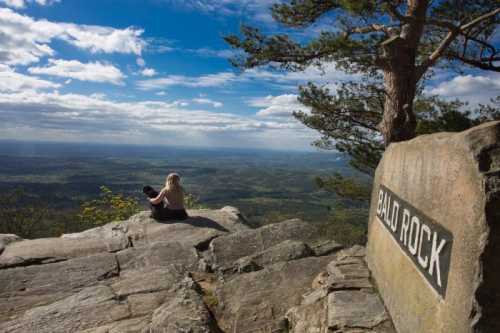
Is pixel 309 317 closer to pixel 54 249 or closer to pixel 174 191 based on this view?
pixel 54 249

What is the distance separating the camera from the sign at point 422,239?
2.44m

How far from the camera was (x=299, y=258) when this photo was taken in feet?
20.0

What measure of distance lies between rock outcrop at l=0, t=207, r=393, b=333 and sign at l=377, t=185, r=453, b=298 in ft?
2.80

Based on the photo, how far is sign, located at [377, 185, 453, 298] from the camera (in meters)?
2.44

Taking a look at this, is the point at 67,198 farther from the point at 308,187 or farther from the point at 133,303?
the point at 133,303

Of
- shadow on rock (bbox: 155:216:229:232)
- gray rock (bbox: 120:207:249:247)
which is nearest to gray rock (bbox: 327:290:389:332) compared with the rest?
gray rock (bbox: 120:207:249:247)

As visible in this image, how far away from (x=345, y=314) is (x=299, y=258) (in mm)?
2581

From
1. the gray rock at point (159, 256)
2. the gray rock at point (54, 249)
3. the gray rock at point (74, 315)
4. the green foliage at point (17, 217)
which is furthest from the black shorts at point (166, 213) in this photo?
the green foliage at point (17, 217)

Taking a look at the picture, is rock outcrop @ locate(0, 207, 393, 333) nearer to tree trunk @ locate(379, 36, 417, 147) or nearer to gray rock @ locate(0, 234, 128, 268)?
gray rock @ locate(0, 234, 128, 268)

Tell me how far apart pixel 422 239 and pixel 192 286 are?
327 centimetres

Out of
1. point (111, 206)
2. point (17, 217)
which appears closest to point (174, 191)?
point (111, 206)

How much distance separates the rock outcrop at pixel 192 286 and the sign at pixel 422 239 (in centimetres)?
85

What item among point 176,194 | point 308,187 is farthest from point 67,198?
point 176,194

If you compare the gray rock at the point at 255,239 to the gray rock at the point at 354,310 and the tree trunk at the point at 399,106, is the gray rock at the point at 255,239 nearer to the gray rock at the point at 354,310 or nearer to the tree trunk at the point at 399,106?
the gray rock at the point at 354,310
